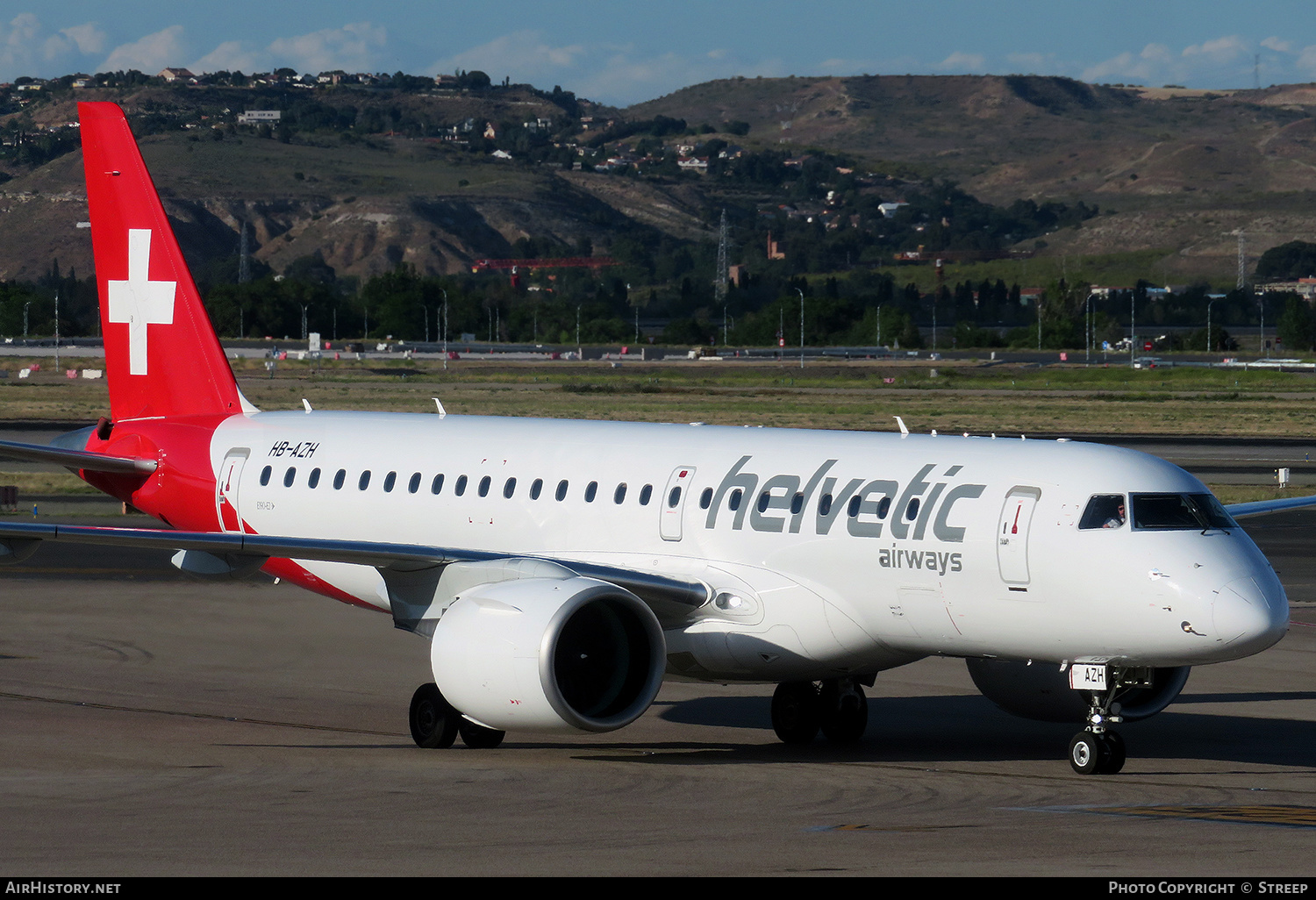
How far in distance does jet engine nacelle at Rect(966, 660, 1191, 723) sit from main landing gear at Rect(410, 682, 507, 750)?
6.64 m

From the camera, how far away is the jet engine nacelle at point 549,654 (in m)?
20.3

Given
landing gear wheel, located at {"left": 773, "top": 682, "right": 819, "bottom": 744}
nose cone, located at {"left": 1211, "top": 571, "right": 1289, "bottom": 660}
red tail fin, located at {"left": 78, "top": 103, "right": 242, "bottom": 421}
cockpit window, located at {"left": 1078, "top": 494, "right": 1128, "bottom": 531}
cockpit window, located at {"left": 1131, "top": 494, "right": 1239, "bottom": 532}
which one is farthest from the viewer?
red tail fin, located at {"left": 78, "top": 103, "right": 242, "bottom": 421}

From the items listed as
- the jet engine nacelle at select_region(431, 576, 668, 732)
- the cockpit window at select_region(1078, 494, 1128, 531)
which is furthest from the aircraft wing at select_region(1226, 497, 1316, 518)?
the jet engine nacelle at select_region(431, 576, 668, 732)

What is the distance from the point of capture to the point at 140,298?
98.1 feet

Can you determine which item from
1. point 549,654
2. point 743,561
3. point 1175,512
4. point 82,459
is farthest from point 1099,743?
point 82,459

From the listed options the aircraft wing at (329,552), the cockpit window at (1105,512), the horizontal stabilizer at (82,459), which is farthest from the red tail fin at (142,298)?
the cockpit window at (1105,512)

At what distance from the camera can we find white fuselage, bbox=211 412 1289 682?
1955 cm

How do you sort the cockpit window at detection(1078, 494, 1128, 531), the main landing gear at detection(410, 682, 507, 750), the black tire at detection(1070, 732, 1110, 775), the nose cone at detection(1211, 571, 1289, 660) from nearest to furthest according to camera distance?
the nose cone at detection(1211, 571, 1289, 660) → the cockpit window at detection(1078, 494, 1128, 531) → the black tire at detection(1070, 732, 1110, 775) → the main landing gear at detection(410, 682, 507, 750)

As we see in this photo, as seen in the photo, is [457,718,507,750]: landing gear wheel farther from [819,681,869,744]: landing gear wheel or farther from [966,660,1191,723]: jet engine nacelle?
[966,660,1191,723]: jet engine nacelle

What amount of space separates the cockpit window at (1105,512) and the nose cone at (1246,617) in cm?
149

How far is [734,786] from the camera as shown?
1969 centimetres

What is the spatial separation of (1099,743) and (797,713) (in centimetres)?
474

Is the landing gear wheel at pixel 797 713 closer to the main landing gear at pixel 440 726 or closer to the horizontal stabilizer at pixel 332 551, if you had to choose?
the horizontal stabilizer at pixel 332 551

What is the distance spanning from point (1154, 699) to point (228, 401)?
16.0 m
